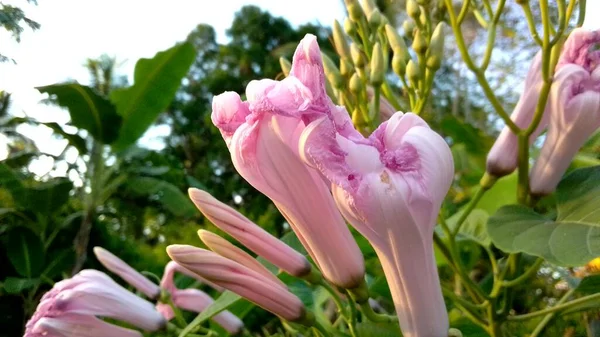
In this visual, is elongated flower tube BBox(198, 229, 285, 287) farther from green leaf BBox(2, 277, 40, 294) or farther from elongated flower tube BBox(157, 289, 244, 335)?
green leaf BBox(2, 277, 40, 294)

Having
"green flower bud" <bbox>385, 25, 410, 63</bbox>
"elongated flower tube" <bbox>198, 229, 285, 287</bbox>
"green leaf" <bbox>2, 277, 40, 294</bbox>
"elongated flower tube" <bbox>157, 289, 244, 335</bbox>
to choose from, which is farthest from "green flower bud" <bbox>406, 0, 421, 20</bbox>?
"green leaf" <bbox>2, 277, 40, 294</bbox>

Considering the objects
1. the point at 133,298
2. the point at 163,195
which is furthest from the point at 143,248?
the point at 133,298

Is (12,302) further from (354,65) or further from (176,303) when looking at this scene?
(354,65)

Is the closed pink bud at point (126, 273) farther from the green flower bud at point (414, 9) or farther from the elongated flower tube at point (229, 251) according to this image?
the green flower bud at point (414, 9)

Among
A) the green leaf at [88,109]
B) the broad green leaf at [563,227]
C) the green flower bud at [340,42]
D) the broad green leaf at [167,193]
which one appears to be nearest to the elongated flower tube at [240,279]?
the broad green leaf at [563,227]

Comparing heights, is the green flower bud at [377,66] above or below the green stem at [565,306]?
above

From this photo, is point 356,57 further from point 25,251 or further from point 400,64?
point 25,251
